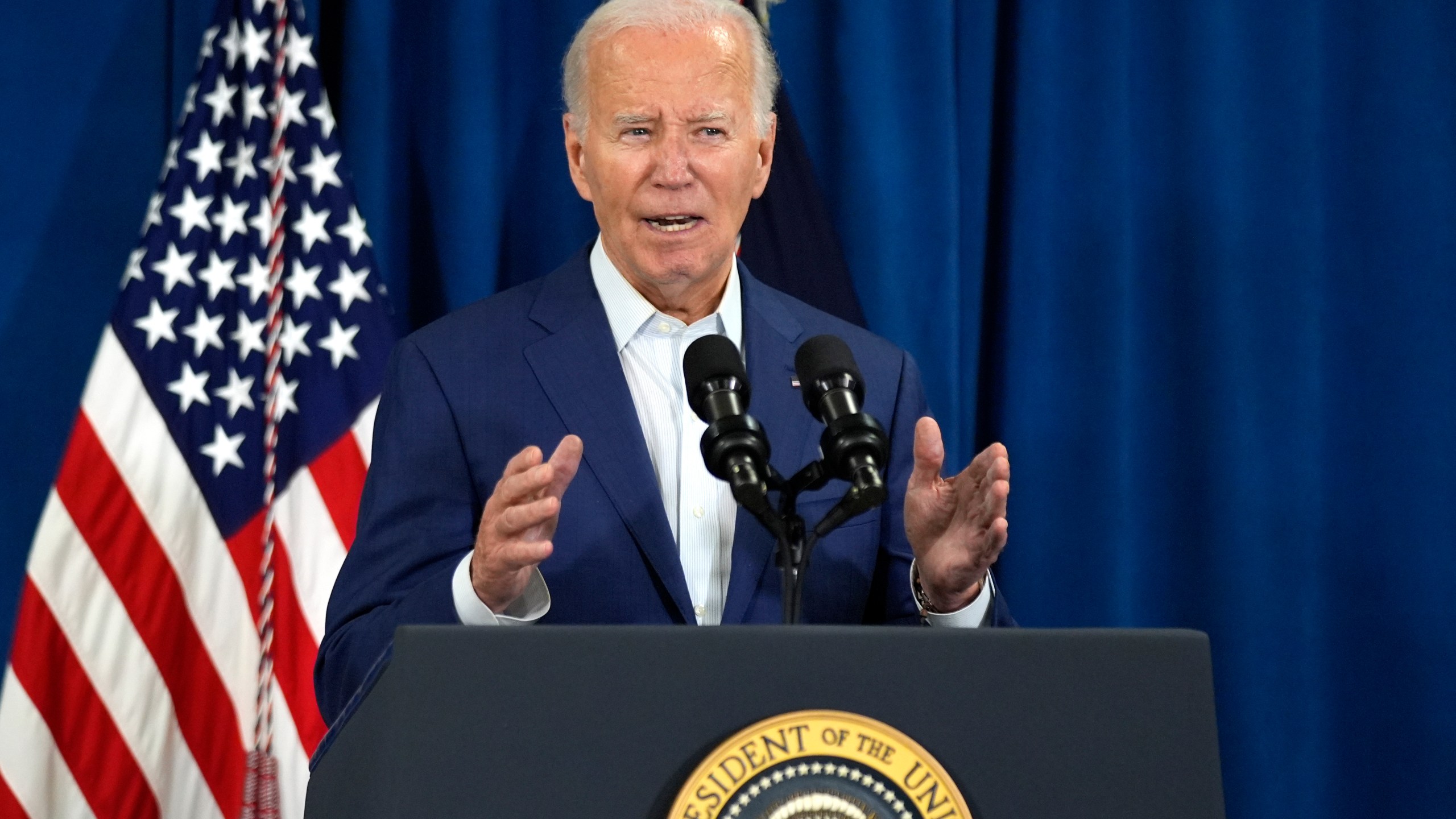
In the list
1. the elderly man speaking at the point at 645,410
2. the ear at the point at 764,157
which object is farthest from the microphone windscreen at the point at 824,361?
the ear at the point at 764,157

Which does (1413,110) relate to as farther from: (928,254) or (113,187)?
(113,187)

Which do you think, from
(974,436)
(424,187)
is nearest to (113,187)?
(424,187)

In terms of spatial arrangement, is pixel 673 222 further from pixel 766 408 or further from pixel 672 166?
pixel 766 408

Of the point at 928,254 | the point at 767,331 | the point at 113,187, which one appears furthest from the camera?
the point at 928,254

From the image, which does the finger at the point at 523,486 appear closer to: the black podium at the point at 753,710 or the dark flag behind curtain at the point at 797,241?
the black podium at the point at 753,710

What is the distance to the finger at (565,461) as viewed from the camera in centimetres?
135

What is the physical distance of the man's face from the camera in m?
2.04

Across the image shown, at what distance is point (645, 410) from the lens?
206cm

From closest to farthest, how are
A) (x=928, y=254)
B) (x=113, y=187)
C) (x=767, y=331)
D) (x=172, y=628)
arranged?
(x=767, y=331) < (x=172, y=628) < (x=113, y=187) < (x=928, y=254)

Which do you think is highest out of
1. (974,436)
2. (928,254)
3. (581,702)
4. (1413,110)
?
(1413,110)

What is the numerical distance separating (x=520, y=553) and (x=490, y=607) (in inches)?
6.6

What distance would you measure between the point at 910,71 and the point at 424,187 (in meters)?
1.10

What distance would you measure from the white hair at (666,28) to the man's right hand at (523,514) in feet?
3.02

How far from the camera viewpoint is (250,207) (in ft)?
8.80
